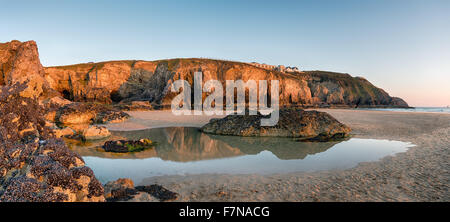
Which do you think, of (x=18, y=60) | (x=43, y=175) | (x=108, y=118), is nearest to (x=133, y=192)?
(x=43, y=175)

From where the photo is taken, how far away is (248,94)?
51.4m

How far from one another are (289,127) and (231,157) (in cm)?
577

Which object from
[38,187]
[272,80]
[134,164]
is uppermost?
[272,80]

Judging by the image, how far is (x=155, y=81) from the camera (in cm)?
4662

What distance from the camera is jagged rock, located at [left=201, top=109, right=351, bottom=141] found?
12.0 meters

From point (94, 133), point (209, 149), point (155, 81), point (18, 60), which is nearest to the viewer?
point (209, 149)

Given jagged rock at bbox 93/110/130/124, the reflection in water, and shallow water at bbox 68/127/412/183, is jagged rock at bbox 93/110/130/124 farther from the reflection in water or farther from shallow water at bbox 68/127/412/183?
shallow water at bbox 68/127/412/183

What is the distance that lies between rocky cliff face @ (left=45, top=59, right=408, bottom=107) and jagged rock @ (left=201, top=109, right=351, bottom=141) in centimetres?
2633

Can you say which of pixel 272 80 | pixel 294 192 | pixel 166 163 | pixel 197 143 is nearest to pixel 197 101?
pixel 272 80

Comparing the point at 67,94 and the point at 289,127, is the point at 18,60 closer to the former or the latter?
the point at 67,94

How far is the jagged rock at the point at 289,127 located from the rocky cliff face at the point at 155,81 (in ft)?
86.4

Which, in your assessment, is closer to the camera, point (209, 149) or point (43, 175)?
point (43, 175)
